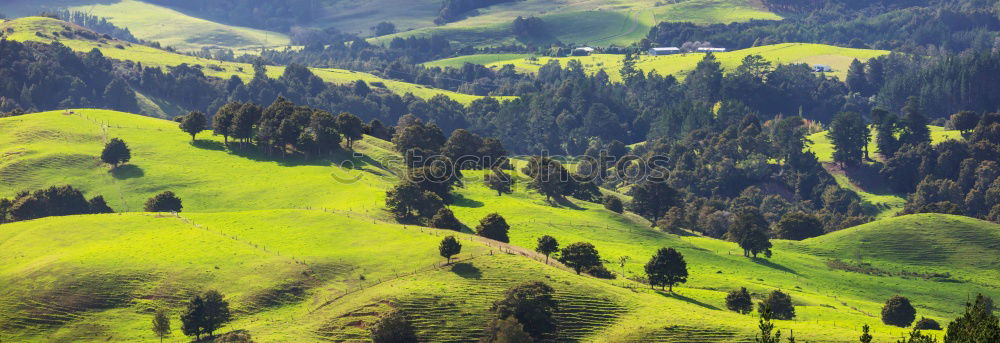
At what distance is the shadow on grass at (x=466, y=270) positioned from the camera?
114312mm

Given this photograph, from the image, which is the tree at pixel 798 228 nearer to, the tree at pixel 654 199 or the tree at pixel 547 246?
the tree at pixel 654 199

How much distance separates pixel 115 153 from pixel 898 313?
12447cm

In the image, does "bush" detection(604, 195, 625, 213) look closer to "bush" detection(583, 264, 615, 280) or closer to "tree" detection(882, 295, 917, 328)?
"bush" detection(583, 264, 615, 280)

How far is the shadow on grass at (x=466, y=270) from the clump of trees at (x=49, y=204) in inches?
2650

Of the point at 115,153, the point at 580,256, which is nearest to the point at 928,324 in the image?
the point at 580,256

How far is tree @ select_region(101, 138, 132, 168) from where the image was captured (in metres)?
175

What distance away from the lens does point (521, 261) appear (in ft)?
387

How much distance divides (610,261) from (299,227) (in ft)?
134

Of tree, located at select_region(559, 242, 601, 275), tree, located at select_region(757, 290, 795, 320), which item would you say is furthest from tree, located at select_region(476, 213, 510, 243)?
tree, located at select_region(757, 290, 795, 320)

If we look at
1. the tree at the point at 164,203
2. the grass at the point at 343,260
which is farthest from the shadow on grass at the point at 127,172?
the tree at the point at 164,203

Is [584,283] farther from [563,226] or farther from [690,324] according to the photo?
[563,226]

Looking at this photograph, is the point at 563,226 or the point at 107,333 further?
the point at 563,226

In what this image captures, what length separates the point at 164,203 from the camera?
150 metres

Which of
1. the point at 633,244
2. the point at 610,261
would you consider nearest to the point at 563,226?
the point at 633,244
